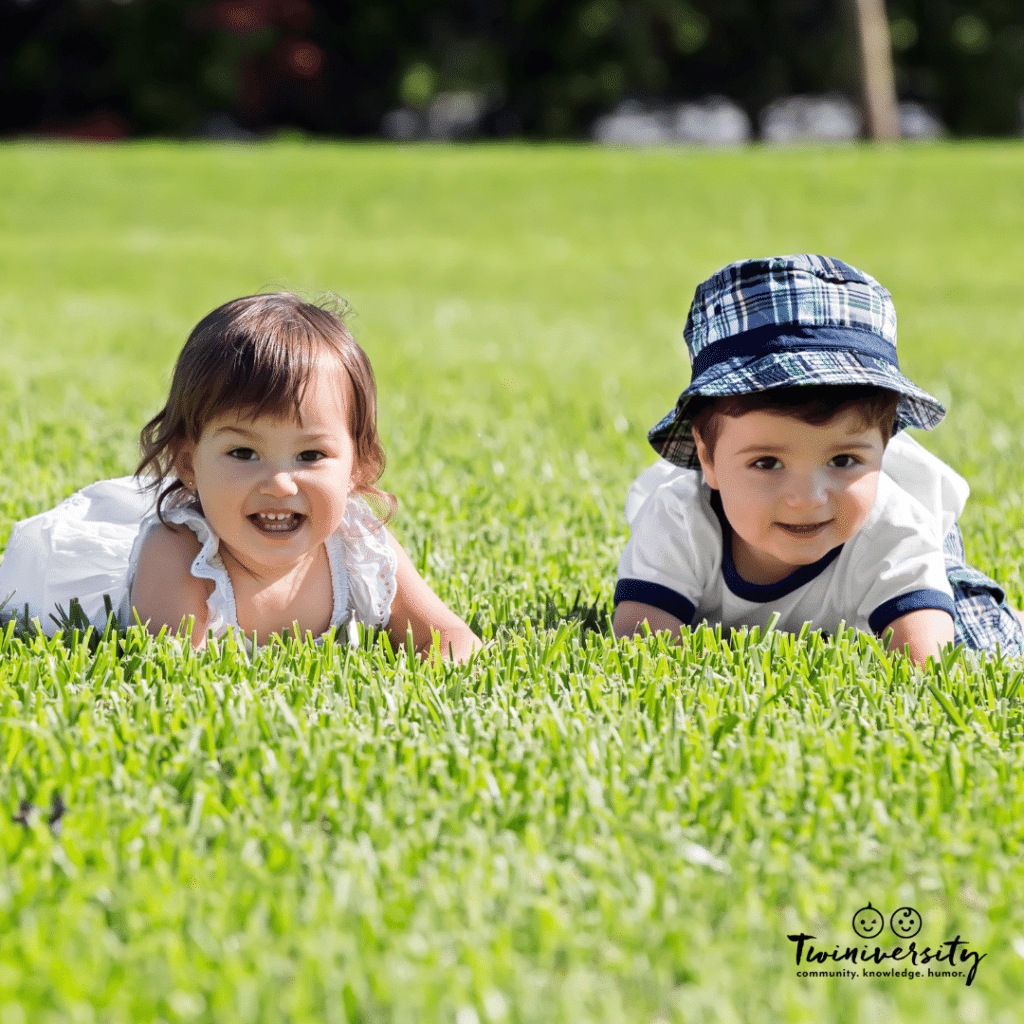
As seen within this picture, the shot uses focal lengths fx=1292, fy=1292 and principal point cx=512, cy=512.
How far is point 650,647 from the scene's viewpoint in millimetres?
2578

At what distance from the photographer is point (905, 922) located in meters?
→ 1.63

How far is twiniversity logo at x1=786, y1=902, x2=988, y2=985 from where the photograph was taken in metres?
1.54

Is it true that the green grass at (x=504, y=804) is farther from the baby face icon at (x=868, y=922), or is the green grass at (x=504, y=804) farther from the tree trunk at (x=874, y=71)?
the tree trunk at (x=874, y=71)

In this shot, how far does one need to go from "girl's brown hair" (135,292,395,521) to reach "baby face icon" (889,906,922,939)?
4.79 ft

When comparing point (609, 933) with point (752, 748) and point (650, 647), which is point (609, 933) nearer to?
point (752, 748)

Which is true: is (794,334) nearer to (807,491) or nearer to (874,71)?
(807,491)

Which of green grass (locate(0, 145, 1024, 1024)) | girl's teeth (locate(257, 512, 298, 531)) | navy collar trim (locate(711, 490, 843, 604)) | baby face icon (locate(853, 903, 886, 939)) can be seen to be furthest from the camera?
navy collar trim (locate(711, 490, 843, 604))

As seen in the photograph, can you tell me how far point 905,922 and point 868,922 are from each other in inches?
1.9

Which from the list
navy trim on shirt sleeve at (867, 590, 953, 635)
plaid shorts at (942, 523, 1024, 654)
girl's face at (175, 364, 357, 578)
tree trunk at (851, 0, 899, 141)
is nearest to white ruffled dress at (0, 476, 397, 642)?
girl's face at (175, 364, 357, 578)

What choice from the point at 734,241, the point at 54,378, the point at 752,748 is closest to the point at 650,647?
the point at 752,748

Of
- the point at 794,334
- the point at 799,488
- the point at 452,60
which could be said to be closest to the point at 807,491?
the point at 799,488

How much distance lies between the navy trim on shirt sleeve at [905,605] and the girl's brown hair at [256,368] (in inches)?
45.7

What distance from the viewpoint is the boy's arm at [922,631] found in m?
2.69

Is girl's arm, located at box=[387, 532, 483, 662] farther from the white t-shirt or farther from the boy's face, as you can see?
the boy's face
